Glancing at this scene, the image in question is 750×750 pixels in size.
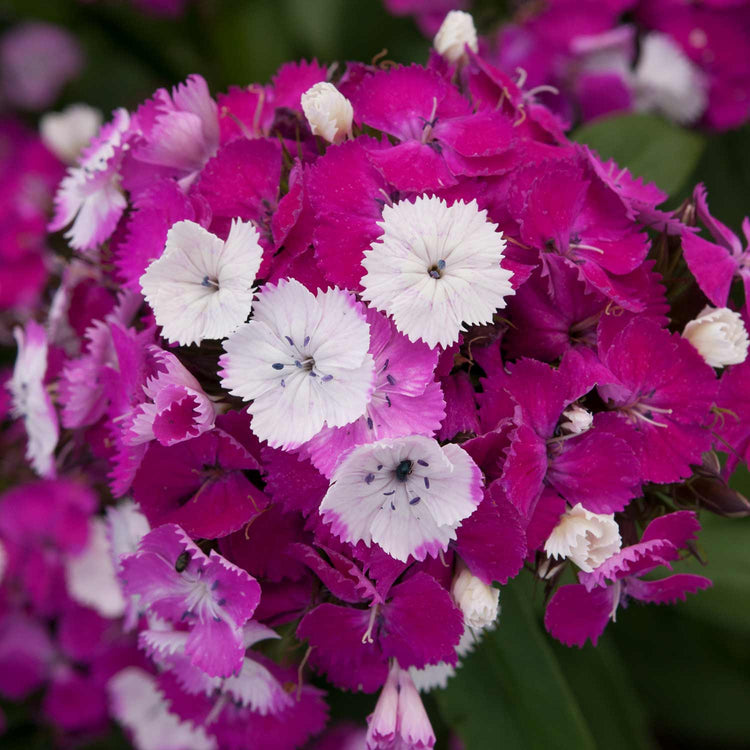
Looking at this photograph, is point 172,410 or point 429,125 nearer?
point 172,410

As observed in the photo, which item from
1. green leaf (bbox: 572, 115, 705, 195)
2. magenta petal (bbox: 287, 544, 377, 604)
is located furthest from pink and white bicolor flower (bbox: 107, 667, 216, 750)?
green leaf (bbox: 572, 115, 705, 195)

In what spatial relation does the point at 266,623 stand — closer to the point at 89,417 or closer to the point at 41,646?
the point at 89,417

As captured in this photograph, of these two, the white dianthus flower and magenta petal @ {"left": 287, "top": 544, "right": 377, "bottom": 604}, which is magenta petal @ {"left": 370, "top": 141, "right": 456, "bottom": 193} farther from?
the white dianthus flower

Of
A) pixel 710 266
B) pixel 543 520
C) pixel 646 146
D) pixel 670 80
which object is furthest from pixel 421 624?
pixel 670 80

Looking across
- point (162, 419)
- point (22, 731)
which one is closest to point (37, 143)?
point (22, 731)

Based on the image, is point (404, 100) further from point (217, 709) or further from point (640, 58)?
point (640, 58)

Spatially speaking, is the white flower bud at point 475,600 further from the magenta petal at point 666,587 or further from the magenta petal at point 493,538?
the magenta petal at point 666,587
